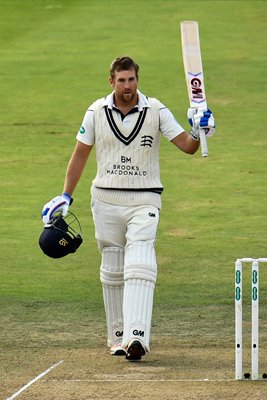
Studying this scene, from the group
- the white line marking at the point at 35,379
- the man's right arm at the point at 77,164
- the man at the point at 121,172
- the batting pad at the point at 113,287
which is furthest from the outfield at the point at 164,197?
the man's right arm at the point at 77,164

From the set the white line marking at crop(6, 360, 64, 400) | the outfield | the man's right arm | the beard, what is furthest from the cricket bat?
the white line marking at crop(6, 360, 64, 400)

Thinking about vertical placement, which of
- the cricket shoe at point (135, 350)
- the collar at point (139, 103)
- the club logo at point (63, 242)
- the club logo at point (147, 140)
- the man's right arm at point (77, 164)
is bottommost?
the cricket shoe at point (135, 350)

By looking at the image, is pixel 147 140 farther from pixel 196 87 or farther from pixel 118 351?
pixel 118 351

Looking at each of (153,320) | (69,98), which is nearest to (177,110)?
(69,98)

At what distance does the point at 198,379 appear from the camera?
8258mm

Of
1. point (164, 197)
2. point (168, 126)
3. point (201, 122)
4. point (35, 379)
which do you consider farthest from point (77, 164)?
point (164, 197)

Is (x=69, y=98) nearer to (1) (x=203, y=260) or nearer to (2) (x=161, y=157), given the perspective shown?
(2) (x=161, y=157)

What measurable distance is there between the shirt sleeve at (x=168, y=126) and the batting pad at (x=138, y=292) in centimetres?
78

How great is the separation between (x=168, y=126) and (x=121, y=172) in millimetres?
442

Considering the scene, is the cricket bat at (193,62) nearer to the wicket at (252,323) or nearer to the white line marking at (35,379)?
the wicket at (252,323)

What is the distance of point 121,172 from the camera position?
30.7 feet

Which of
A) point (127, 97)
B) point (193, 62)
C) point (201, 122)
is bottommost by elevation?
point (201, 122)

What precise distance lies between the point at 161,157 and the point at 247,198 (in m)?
2.50

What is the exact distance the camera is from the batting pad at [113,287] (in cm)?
940
